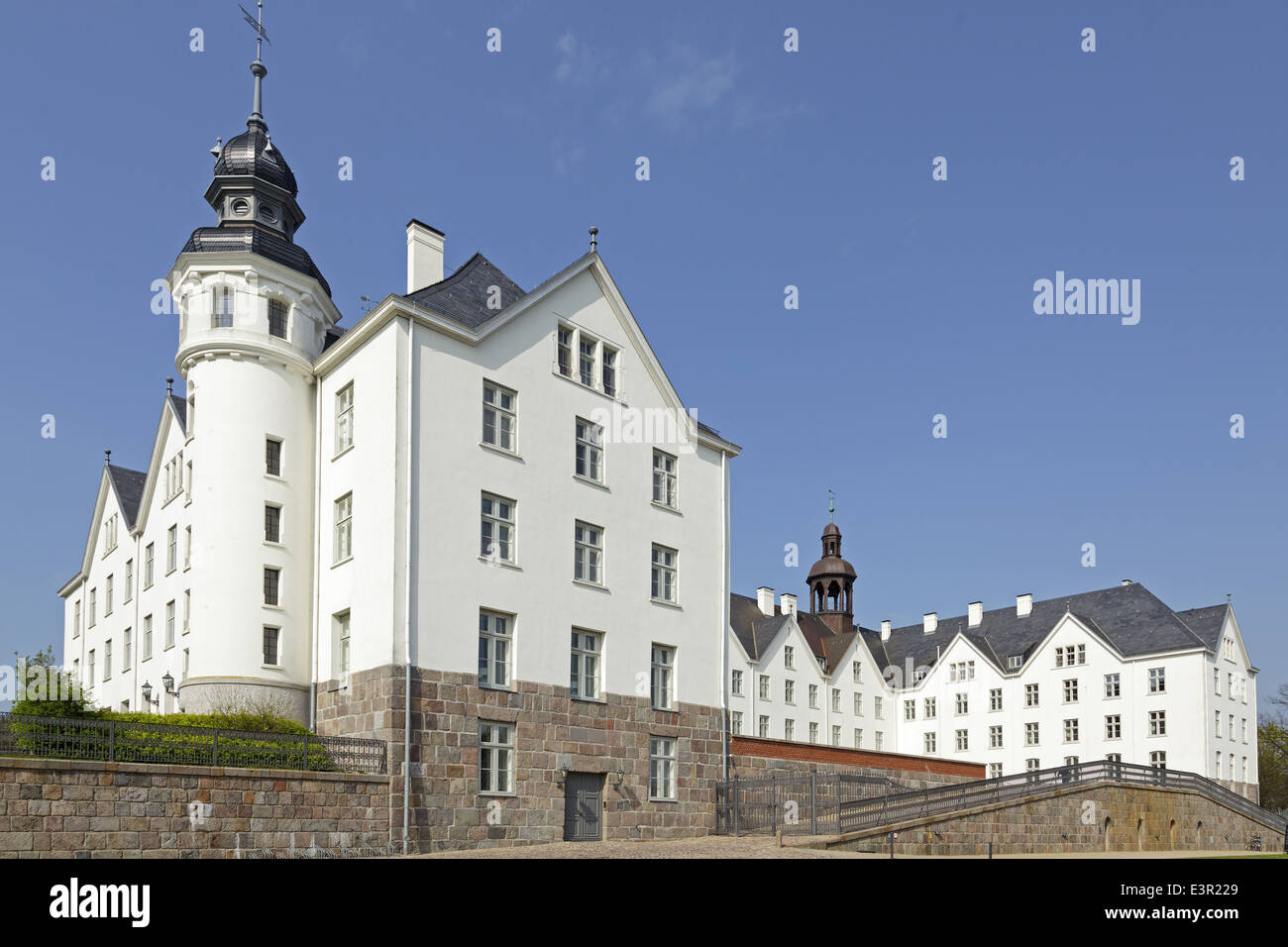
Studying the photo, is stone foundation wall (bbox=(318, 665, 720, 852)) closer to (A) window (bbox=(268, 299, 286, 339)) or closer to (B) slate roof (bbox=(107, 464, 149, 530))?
(A) window (bbox=(268, 299, 286, 339))

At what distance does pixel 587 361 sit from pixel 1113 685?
4405 cm

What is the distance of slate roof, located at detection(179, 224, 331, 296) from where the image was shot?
1197 inches

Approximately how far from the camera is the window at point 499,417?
29.1 metres

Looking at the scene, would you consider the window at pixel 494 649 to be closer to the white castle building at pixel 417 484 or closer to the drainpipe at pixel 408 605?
the white castle building at pixel 417 484

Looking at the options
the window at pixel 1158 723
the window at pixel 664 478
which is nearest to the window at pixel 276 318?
the window at pixel 664 478

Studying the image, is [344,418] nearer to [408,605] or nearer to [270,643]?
[270,643]

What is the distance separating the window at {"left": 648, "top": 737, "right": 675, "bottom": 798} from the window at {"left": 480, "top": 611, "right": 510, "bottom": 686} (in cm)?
533

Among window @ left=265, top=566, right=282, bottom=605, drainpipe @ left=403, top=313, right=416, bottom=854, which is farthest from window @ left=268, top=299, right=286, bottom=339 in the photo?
window @ left=265, top=566, right=282, bottom=605

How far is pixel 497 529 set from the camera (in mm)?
28734

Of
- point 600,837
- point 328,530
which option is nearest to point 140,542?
point 328,530

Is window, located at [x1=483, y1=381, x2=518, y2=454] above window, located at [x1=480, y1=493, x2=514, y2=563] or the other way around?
above

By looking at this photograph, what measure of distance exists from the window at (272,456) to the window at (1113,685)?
4989cm

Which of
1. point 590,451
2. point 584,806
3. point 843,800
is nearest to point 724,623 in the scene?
point 843,800
